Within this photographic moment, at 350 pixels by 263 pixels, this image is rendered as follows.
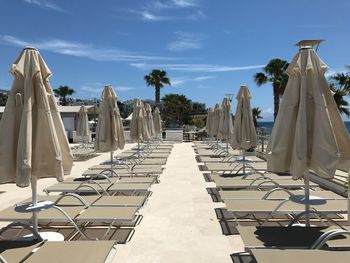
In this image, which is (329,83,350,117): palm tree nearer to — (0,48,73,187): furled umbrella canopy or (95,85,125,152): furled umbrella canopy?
(95,85,125,152): furled umbrella canopy

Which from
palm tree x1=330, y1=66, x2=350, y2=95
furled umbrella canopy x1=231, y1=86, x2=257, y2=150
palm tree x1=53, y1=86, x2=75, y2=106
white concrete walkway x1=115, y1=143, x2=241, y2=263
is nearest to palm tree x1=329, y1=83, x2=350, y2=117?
palm tree x1=330, y1=66, x2=350, y2=95

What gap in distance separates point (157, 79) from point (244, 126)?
3542 cm

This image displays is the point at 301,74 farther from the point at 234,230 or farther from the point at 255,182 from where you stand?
the point at 255,182

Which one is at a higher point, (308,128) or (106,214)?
(308,128)

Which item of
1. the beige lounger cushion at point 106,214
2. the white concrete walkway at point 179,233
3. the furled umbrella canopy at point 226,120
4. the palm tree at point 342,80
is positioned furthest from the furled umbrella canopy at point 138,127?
the palm tree at point 342,80

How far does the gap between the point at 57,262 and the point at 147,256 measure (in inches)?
58.0

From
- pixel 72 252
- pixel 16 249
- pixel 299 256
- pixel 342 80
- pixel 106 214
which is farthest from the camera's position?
pixel 342 80

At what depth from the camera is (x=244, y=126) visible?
9.59m

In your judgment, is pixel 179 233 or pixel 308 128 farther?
pixel 179 233

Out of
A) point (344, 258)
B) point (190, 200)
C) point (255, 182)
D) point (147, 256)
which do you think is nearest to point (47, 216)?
point (147, 256)

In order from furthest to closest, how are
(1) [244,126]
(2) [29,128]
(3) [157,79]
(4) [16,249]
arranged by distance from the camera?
(3) [157,79]
(1) [244,126]
(2) [29,128]
(4) [16,249]

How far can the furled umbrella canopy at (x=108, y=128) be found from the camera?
29.1 ft

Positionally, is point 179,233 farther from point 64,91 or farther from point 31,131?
point 64,91

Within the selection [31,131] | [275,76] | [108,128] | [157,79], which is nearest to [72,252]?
[31,131]
